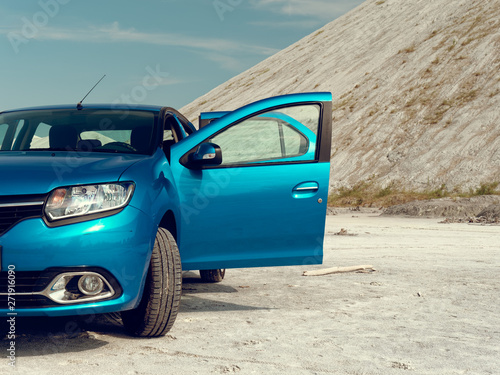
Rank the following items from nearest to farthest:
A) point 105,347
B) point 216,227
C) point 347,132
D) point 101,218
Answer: point 101,218, point 105,347, point 216,227, point 347,132

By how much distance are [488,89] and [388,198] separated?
9.37m

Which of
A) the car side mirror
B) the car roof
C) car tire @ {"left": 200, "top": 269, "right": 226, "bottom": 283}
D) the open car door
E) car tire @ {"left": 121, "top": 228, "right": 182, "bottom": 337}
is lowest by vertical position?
car tire @ {"left": 200, "top": 269, "right": 226, "bottom": 283}

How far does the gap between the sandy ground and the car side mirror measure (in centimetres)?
128

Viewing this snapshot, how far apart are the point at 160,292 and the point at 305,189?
54.9 inches

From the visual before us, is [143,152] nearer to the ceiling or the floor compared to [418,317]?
nearer to the ceiling

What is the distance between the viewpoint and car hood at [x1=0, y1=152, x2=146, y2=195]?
160 inches

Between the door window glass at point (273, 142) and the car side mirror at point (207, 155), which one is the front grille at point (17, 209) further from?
the door window glass at point (273, 142)

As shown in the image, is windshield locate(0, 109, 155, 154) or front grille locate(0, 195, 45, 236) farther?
windshield locate(0, 109, 155, 154)

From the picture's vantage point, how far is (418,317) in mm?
5543

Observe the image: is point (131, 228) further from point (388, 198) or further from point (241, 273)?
point (388, 198)

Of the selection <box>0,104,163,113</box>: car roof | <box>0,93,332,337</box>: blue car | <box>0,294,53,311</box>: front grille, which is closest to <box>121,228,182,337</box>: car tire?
<box>0,93,332,337</box>: blue car

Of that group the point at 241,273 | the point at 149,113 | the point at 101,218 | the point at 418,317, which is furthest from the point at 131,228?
the point at 241,273

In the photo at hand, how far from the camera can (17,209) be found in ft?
13.1

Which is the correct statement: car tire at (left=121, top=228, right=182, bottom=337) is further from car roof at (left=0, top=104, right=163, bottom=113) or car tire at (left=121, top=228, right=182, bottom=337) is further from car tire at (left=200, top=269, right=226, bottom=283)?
car tire at (left=200, top=269, right=226, bottom=283)
